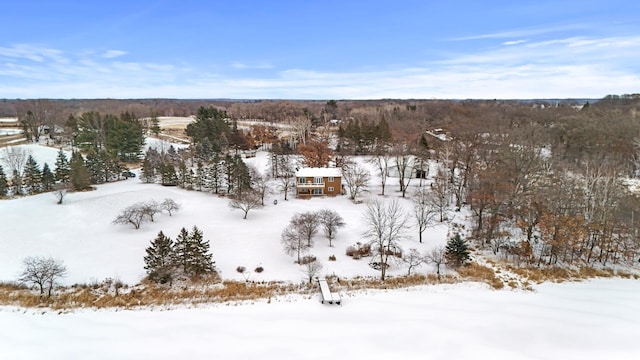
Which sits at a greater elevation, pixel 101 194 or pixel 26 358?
pixel 101 194

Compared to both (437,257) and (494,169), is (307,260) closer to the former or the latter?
(437,257)

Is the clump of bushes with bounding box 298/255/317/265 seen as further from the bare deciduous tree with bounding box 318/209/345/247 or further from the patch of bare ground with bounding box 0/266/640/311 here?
the bare deciduous tree with bounding box 318/209/345/247

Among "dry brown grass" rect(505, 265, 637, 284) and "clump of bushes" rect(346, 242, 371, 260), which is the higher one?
"clump of bushes" rect(346, 242, 371, 260)

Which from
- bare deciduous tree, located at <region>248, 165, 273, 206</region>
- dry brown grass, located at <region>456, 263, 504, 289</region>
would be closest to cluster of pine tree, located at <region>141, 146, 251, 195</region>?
bare deciduous tree, located at <region>248, 165, 273, 206</region>

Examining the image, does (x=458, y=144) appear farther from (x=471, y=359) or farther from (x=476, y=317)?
(x=471, y=359)

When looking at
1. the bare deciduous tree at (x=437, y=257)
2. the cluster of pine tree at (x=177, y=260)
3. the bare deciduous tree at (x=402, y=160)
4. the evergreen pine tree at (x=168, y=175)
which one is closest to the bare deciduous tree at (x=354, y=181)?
the bare deciduous tree at (x=402, y=160)

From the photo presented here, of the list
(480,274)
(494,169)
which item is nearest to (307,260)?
(480,274)

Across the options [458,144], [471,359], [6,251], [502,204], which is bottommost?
A: [471,359]

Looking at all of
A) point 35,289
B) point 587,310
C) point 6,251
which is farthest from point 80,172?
point 587,310
